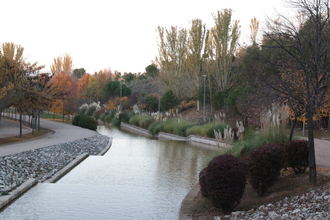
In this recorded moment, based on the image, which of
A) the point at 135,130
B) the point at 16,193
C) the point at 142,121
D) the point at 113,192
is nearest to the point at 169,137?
the point at 142,121

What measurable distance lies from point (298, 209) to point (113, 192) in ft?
17.0

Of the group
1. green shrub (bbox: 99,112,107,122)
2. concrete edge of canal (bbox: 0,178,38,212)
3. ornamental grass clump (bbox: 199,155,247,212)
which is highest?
green shrub (bbox: 99,112,107,122)

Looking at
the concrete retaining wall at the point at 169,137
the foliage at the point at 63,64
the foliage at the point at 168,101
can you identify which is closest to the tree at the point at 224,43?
the foliage at the point at 168,101

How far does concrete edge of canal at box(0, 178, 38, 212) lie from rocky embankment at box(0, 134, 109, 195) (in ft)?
0.68

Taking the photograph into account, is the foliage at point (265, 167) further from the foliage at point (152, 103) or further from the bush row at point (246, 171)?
the foliage at point (152, 103)

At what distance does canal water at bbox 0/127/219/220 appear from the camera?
367 inches

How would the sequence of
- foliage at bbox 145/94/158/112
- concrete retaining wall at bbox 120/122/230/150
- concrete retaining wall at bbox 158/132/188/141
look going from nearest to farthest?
1. concrete retaining wall at bbox 120/122/230/150
2. concrete retaining wall at bbox 158/132/188/141
3. foliage at bbox 145/94/158/112

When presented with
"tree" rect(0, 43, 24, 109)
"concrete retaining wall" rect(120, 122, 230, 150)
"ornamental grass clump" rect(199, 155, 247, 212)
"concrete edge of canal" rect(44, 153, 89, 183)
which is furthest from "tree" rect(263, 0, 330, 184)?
"tree" rect(0, 43, 24, 109)

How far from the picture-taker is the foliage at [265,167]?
31.5 ft

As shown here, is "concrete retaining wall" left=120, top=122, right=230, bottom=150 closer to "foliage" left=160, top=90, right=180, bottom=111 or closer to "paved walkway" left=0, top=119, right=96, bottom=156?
"foliage" left=160, top=90, right=180, bottom=111

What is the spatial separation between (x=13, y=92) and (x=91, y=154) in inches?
233

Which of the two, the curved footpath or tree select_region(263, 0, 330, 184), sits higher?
tree select_region(263, 0, 330, 184)

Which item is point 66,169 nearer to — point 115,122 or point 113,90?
point 115,122

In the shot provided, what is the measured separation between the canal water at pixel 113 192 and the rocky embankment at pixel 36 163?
65 centimetres
